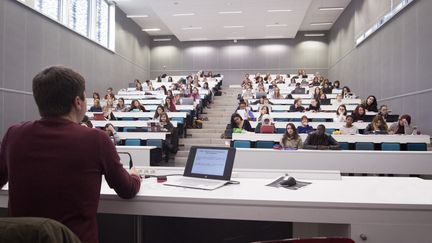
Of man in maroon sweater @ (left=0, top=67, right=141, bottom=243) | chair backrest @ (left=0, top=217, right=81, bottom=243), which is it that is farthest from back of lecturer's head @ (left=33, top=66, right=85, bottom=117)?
chair backrest @ (left=0, top=217, right=81, bottom=243)

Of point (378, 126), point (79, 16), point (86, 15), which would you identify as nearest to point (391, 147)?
point (378, 126)

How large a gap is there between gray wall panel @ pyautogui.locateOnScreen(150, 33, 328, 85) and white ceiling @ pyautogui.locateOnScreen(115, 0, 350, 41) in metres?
0.91

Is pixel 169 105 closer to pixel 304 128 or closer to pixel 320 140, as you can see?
pixel 304 128

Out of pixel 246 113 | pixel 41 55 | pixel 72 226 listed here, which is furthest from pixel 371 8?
pixel 72 226

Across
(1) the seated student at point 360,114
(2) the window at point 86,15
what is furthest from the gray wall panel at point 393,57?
(2) the window at point 86,15

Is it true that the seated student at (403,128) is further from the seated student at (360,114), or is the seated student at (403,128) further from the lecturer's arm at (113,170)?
the lecturer's arm at (113,170)

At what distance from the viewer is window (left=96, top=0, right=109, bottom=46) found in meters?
13.6

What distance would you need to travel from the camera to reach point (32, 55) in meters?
9.48

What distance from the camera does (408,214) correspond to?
64.8 inches

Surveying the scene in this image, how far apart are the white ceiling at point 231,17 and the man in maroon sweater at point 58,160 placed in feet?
39.7

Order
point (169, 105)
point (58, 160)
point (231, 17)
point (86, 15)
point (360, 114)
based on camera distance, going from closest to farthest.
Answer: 1. point (58, 160)
2. point (360, 114)
3. point (169, 105)
4. point (86, 15)
5. point (231, 17)

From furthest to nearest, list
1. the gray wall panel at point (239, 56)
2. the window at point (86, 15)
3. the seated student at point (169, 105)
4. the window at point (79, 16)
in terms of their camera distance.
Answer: the gray wall panel at point (239, 56), the window at point (79, 16), the window at point (86, 15), the seated student at point (169, 105)

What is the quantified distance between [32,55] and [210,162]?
30.1ft

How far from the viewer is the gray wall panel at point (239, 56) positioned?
19.3 meters
